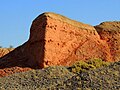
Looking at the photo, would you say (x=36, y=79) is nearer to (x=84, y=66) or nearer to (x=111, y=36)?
(x=84, y=66)

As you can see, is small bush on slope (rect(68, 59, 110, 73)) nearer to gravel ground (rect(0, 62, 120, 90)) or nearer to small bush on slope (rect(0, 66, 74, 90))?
gravel ground (rect(0, 62, 120, 90))

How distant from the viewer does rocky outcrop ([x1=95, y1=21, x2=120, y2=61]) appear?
38956 millimetres

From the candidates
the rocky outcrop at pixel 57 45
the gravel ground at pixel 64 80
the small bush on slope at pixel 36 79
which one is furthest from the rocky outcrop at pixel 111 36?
the small bush on slope at pixel 36 79

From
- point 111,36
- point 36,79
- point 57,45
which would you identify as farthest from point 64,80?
point 111,36

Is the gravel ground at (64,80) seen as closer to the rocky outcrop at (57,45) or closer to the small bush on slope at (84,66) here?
the small bush on slope at (84,66)

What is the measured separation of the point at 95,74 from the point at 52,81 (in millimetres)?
6104

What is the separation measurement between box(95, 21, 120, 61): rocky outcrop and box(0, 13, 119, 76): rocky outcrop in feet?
1.14

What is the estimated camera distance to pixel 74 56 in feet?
120

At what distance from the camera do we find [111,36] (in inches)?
1564

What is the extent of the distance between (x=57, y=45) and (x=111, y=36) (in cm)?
672

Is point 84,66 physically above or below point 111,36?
below

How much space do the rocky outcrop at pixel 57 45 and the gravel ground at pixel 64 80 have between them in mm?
5810

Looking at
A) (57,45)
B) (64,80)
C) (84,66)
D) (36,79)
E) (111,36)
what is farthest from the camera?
(111,36)

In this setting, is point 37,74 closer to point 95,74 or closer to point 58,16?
point 95,74
